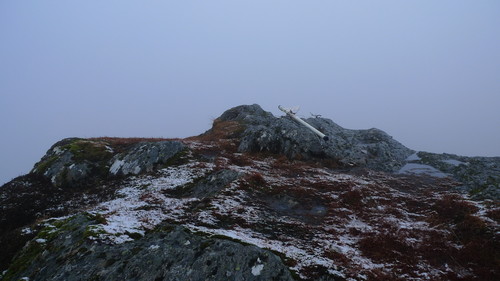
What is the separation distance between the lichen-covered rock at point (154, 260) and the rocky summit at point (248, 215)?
4 cm

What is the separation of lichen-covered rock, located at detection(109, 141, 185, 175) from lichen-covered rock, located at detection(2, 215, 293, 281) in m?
14.8

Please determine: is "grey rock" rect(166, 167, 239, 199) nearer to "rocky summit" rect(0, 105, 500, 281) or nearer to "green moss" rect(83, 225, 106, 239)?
"rocky summit" rect(0, 105, 500, 281)

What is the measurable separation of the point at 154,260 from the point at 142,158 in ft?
62.8

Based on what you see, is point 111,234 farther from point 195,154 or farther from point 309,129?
point 309,129

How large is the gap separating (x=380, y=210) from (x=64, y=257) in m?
20.7

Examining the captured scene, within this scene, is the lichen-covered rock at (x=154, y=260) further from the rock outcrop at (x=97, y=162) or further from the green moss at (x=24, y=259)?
the rock outcrop at (x=97, y=162)

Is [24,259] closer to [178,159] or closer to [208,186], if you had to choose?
[208,186]

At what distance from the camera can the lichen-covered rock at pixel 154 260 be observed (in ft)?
30.6

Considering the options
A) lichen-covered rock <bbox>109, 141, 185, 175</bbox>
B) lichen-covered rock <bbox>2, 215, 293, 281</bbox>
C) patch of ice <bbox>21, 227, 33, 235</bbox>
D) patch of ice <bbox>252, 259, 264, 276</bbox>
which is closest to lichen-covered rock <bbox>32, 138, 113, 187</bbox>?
lichen-covered rock <bbox>109, 141, 185, 175</bbox>

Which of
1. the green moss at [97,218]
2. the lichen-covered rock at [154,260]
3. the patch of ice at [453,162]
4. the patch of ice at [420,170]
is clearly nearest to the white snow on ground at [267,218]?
the green moss at [97,218]

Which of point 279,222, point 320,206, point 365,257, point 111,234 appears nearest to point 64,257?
point 111,234

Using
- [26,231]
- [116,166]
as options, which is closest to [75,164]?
[116,166]

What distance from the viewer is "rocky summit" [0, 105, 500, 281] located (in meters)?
10.2

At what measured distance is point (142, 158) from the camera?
88.6 feet
